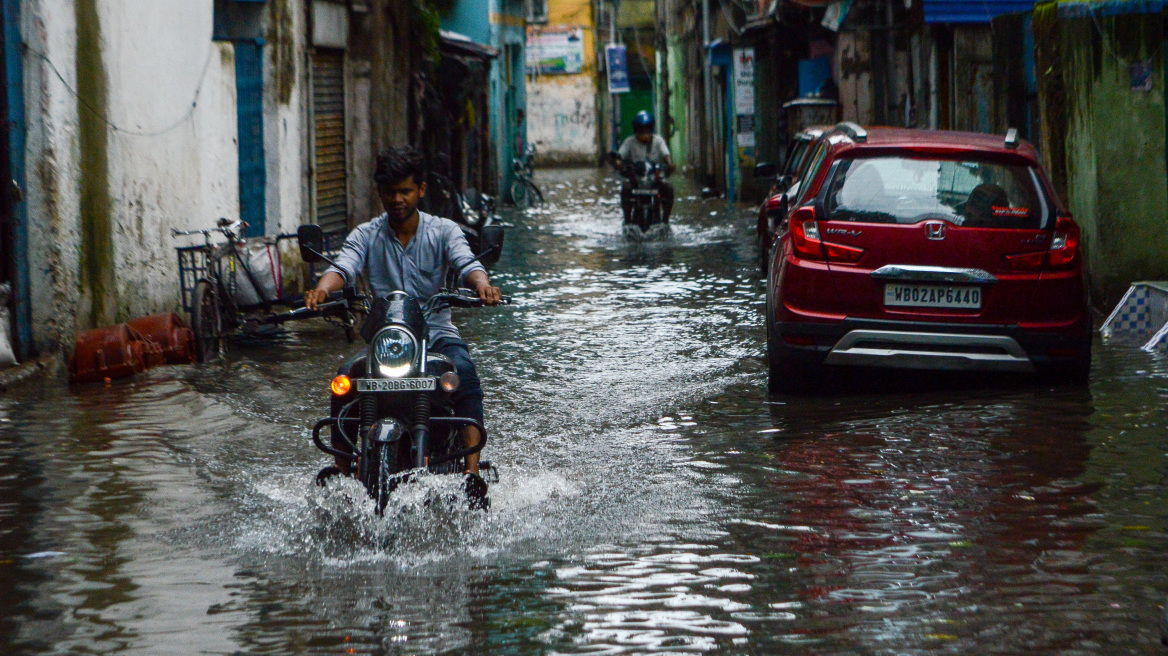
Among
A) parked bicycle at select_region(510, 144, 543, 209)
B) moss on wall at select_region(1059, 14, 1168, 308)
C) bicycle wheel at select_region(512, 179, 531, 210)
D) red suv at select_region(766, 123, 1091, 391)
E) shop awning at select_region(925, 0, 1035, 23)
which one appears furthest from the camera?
bicycle wheel at select_region(512, 179, 531, 210)

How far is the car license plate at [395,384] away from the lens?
17.7ft

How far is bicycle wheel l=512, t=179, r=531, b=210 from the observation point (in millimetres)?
30547

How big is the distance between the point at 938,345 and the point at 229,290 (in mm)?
5482

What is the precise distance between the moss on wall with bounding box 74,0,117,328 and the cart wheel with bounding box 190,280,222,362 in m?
0.69

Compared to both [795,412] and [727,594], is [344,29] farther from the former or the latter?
[727,594]

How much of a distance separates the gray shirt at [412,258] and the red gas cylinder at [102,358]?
4.39 meters

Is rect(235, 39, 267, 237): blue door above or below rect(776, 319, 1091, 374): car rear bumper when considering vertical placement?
above

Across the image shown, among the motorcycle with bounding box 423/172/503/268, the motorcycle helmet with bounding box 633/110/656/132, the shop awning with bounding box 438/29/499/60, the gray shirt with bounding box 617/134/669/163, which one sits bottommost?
the motorcycle with bounding box 423/172/503/268

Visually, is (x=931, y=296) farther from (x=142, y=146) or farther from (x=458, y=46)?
(x=458, y=46)

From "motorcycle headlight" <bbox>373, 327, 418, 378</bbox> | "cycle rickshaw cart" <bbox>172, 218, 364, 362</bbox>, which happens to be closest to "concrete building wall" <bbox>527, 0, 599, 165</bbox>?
"cycle rickshaw cart" <bbox>172, 218, 364, 362</bbox>

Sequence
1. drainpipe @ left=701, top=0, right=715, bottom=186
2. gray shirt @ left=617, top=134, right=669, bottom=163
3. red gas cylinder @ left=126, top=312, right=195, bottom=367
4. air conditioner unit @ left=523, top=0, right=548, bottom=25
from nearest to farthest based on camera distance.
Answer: red gas cylinder @ left=126, top=312, right=195, bottom=367, gray shirt @ left=617, top=134, right=669, bottom=163, drainpipe @ left=701, top=0, right=715, bottom=186, air conditioner unit @ left=523, top=0, right=548, bottom=25

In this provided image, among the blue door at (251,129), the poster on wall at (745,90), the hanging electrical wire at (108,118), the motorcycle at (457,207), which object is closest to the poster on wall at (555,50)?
the poster on wall at (745,90)

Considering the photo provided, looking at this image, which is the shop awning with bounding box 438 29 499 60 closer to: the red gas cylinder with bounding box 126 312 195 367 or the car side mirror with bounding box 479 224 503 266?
the red gas cylinder with bounding box 126 312 195 367

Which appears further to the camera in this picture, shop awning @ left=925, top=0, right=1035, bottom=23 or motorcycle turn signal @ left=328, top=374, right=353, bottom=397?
shop awning @ left=925, top=0, right=1035, bottom=23
